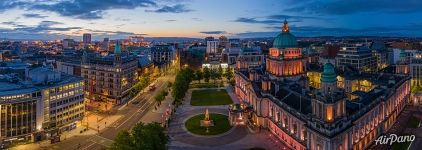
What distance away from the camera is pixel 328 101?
80562 mm

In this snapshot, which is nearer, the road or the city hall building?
the city hall building

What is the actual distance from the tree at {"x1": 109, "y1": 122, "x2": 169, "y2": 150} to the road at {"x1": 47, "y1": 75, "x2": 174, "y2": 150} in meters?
23.7

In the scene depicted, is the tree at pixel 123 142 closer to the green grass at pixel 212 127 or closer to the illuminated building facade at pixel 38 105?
the green grass at pixel 212 127

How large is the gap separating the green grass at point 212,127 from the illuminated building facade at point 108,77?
167 ft

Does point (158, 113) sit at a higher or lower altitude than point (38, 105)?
lower

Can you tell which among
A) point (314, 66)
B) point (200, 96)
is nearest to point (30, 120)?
point (200, 96)

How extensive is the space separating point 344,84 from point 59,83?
11373 centimetres

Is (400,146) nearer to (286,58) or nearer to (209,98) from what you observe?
(286,58)

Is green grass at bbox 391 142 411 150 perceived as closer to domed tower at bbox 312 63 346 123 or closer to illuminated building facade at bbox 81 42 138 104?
domed tower at bbox 312 63 346 123

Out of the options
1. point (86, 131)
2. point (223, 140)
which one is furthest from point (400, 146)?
point (86, 131)

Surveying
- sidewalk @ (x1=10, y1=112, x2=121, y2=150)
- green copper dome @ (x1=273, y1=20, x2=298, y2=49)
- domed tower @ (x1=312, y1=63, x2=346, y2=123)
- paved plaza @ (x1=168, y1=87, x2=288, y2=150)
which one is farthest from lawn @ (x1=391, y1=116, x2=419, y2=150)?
sidewalk @ (x1=10, y1=112, x2=121, y2=150)

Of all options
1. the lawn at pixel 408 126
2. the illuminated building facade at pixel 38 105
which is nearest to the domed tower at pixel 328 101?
the lawn at pixel 408 126

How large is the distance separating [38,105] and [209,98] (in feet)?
261

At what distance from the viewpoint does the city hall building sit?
81.9 metres
